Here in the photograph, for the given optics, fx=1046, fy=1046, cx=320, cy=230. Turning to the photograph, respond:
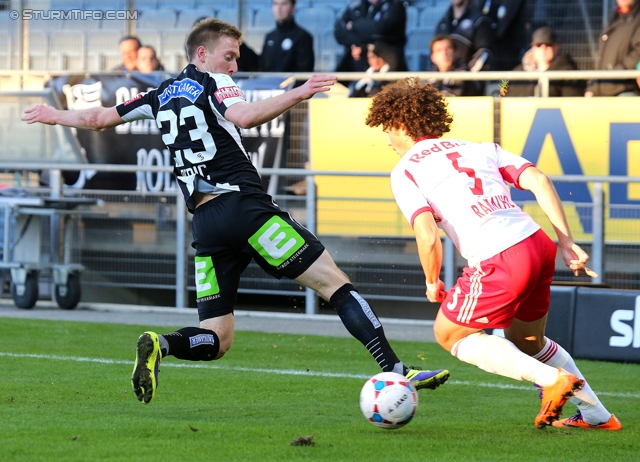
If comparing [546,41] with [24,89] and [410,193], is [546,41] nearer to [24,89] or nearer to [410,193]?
[24,89]

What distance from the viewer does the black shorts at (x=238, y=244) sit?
5641 millimetres

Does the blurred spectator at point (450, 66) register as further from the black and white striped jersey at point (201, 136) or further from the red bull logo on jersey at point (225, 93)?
the red bull logo on jersey at point (225, 93)

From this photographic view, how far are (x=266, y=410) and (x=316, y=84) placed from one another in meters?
1.89

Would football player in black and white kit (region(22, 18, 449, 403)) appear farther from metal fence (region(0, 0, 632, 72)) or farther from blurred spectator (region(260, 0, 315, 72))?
metal fence (region(0, 0, 632, 72))

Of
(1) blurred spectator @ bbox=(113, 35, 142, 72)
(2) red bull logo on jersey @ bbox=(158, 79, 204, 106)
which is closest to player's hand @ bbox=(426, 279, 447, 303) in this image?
(2) red bull logo on jersey @ bbox=(158, 79, 204, 106)

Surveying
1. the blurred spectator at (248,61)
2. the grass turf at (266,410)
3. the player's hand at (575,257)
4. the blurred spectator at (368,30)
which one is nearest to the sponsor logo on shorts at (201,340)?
the grass turf at (266,410)

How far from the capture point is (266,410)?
5.83 m

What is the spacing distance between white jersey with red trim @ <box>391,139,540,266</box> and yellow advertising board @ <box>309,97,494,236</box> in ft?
18.0

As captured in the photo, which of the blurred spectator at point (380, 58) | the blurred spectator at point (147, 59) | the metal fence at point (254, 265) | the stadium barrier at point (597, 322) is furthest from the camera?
the blurred spectator at point (147, 59)

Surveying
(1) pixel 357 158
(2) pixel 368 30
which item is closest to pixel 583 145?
(1) pixel 357 158

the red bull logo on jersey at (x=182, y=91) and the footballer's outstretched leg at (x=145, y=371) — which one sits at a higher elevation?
the red bull logo on jersey at (x=182, y=91)

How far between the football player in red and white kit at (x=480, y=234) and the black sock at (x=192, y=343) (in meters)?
1.28

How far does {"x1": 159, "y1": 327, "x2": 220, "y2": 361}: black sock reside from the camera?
18.0 ft

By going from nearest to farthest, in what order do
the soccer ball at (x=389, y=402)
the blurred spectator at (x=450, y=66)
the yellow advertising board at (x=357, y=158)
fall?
the soccer ball at (x=389, y=402), the yellow advertising board at (x=357, y=158), the blurred spectator at (x=450, y=66)
